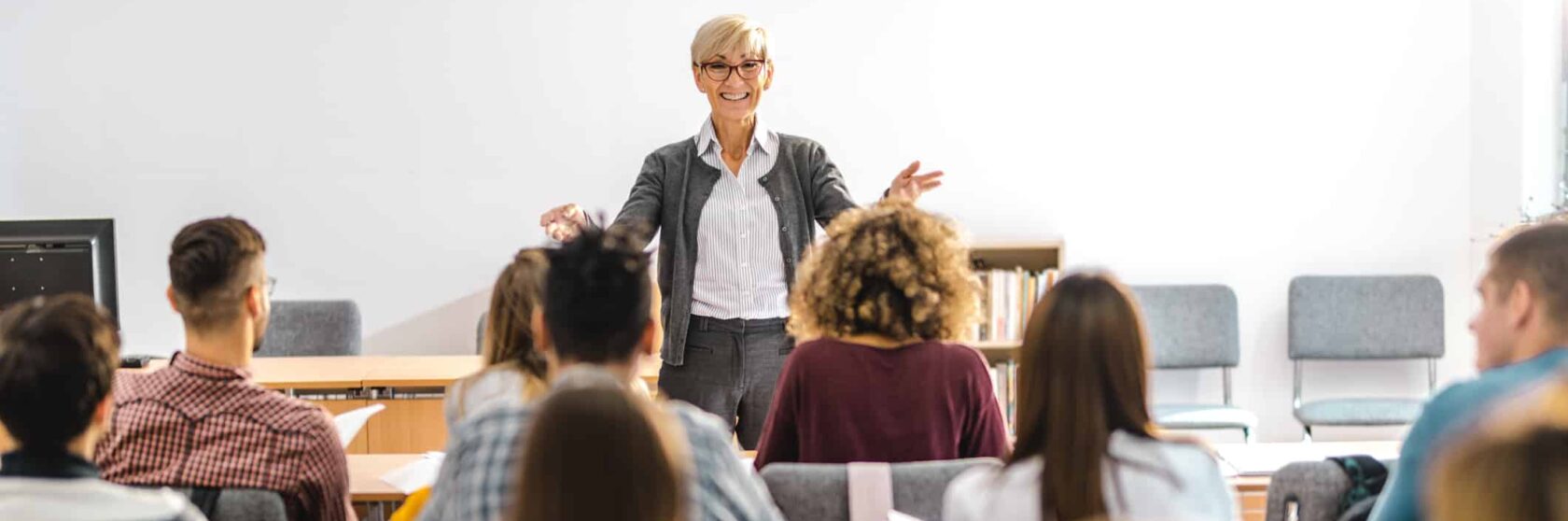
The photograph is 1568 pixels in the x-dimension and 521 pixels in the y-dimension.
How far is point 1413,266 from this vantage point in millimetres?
5664

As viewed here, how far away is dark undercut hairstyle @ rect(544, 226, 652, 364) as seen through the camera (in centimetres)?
182

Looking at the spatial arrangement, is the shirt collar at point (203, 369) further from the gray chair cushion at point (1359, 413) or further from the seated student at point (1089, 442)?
the gray chair cushion at point (1359, 413)

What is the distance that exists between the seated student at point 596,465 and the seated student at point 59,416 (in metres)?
0.72

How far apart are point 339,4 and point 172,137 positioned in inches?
32.2

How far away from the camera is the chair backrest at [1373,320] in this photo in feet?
17.8

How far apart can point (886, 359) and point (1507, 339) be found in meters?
0.94

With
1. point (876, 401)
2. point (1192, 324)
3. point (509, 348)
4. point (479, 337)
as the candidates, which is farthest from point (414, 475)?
point (1192, 324)

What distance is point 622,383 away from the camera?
1.74 metres

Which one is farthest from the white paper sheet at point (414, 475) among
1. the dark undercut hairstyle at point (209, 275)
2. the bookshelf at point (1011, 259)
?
the bookshelf at point (1011, 259)

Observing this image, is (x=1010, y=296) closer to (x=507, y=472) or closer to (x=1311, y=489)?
(x=1311, y=489)

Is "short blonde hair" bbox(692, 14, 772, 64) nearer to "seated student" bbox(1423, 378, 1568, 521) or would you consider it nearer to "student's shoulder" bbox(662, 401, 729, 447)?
"student's shoulder" bbox(662, 401, 729, 447)

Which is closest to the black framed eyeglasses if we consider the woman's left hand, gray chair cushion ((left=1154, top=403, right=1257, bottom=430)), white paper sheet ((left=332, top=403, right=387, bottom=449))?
the woman's left hand

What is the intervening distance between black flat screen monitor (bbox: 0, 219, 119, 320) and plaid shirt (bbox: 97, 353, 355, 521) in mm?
1478

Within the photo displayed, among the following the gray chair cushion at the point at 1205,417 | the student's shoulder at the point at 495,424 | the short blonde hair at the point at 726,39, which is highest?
the short blonde hair at the point at 726,39
